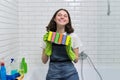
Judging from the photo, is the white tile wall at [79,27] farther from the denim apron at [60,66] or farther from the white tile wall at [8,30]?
the denim apron at [60,66]

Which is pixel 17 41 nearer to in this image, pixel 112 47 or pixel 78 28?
pixel 78 28

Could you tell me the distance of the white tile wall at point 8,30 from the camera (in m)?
1.76

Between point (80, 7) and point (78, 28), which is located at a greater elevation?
point (80, 7)

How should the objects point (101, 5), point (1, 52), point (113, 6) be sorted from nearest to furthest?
1. point (1, 52)
2. point (113, 6)
3. point (101, 5)

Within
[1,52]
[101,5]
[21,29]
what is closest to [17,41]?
[21,29]

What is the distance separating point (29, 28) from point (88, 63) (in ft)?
2.60

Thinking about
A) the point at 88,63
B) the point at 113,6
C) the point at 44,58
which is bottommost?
the point at 88,63

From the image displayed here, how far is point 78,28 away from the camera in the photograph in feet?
7.70

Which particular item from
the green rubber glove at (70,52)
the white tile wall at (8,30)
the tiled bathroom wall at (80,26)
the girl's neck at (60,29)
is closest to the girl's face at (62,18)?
the girl's neck at (60,29)

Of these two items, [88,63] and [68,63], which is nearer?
[68,63]

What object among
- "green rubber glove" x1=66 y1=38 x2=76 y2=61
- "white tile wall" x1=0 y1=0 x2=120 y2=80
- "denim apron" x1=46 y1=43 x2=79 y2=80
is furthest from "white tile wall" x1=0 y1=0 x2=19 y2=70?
"green rubber glove" x1=66 y1=38 x2=76 y2=61

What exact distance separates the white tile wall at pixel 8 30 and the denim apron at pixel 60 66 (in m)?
0.43

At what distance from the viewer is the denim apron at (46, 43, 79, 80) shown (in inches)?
67.2

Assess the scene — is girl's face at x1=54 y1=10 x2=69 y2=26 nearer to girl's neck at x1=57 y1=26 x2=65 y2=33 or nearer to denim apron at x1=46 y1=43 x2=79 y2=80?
girl's neck at x1=57 y1=26 x2=65 y2=33
